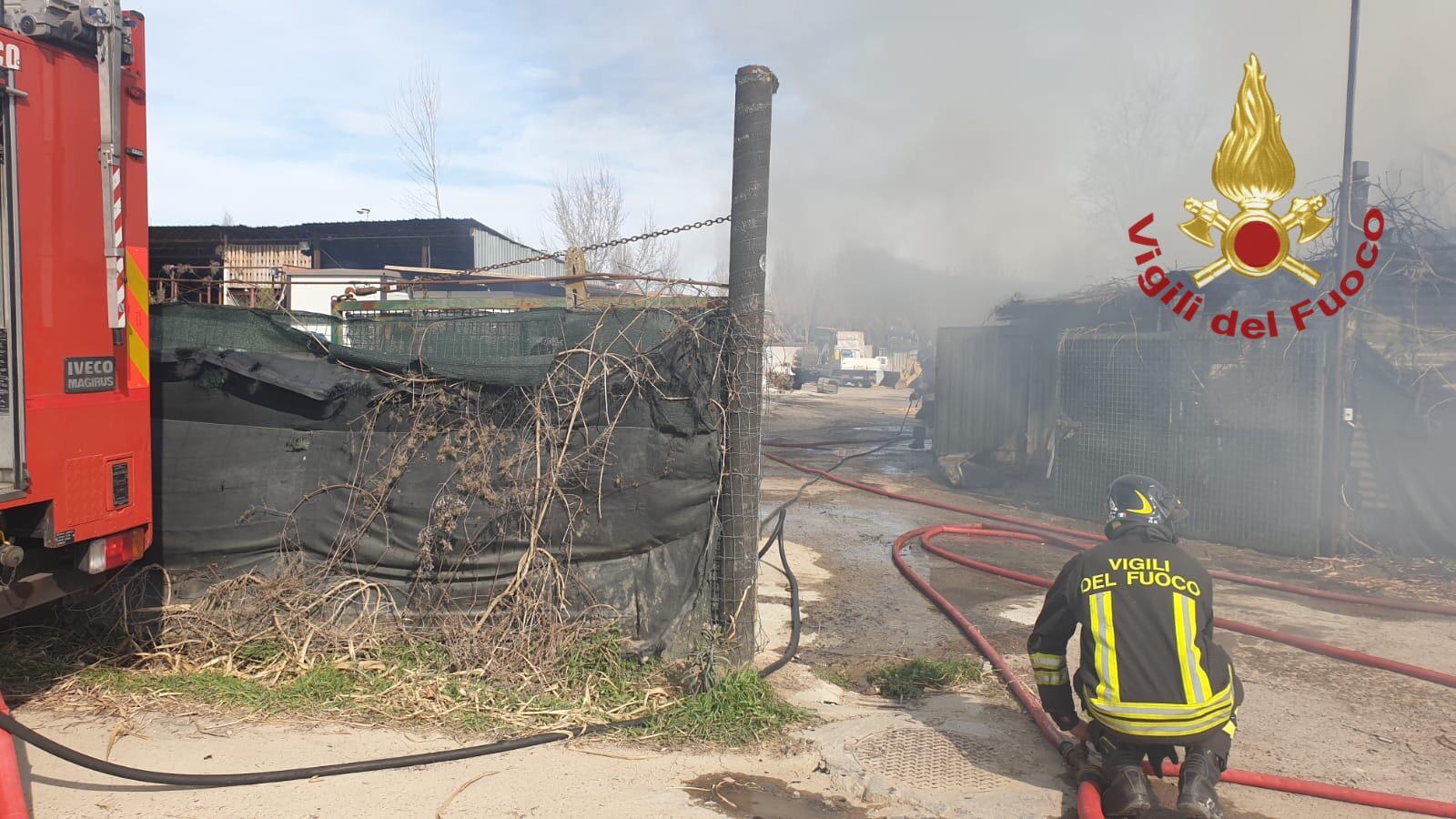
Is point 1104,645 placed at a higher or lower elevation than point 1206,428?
lower

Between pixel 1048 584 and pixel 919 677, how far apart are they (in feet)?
9.14

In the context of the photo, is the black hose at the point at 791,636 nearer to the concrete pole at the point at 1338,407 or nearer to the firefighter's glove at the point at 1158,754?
the firefighter's glove at the point at 1158,754

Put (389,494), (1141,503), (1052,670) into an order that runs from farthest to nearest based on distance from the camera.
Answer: (389,494), (1052,670), (1141,503)

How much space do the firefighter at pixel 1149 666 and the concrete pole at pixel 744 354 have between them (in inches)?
80.5

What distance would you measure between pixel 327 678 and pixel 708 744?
2.14m

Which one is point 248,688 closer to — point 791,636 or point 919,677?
point 791,636

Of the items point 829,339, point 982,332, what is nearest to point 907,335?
point 829,339

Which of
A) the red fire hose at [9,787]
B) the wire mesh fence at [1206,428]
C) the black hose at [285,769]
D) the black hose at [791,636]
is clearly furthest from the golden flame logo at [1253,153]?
the red fire hose at [9,787]

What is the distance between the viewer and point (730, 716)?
4461 mm

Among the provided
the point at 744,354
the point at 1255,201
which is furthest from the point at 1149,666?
the point at 1255,201

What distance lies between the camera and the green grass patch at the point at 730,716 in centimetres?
437

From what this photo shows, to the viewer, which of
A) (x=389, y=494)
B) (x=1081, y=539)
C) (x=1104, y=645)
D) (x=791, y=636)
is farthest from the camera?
(x=1081, y=539)

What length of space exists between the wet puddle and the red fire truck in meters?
3.24

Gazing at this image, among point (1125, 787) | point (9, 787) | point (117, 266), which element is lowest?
point (9, 787)
